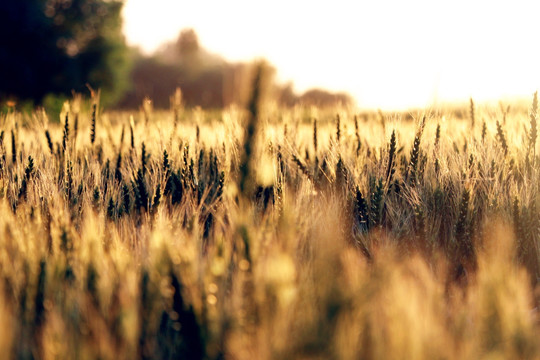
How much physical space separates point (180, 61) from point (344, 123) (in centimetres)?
2631

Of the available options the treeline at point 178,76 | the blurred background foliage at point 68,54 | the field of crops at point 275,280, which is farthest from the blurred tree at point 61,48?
the field of crops at point 275,280

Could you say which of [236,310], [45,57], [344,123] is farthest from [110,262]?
[45,57]

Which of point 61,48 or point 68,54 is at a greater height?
point 61,48

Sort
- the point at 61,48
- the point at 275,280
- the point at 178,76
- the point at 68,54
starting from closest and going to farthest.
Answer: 1. the point at 275,280
2. the point at 61,48
3. the point at 68,54
4. the point at 178,76

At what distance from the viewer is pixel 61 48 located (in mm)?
17453

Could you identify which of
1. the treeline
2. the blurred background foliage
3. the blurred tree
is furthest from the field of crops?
the treeline

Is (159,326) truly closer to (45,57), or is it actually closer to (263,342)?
(263,342)

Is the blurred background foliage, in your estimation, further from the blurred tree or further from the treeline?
the treeline

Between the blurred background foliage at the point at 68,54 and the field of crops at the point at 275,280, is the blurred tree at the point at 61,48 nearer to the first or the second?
the blurred background foliage at the point at 68,54

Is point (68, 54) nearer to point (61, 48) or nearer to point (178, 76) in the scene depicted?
point (61, 48)

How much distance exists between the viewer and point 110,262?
90 cm

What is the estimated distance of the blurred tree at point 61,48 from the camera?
15.9 m

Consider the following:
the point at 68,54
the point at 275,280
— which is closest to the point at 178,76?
the point at 68,54

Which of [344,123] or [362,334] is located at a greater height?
[344,123]
